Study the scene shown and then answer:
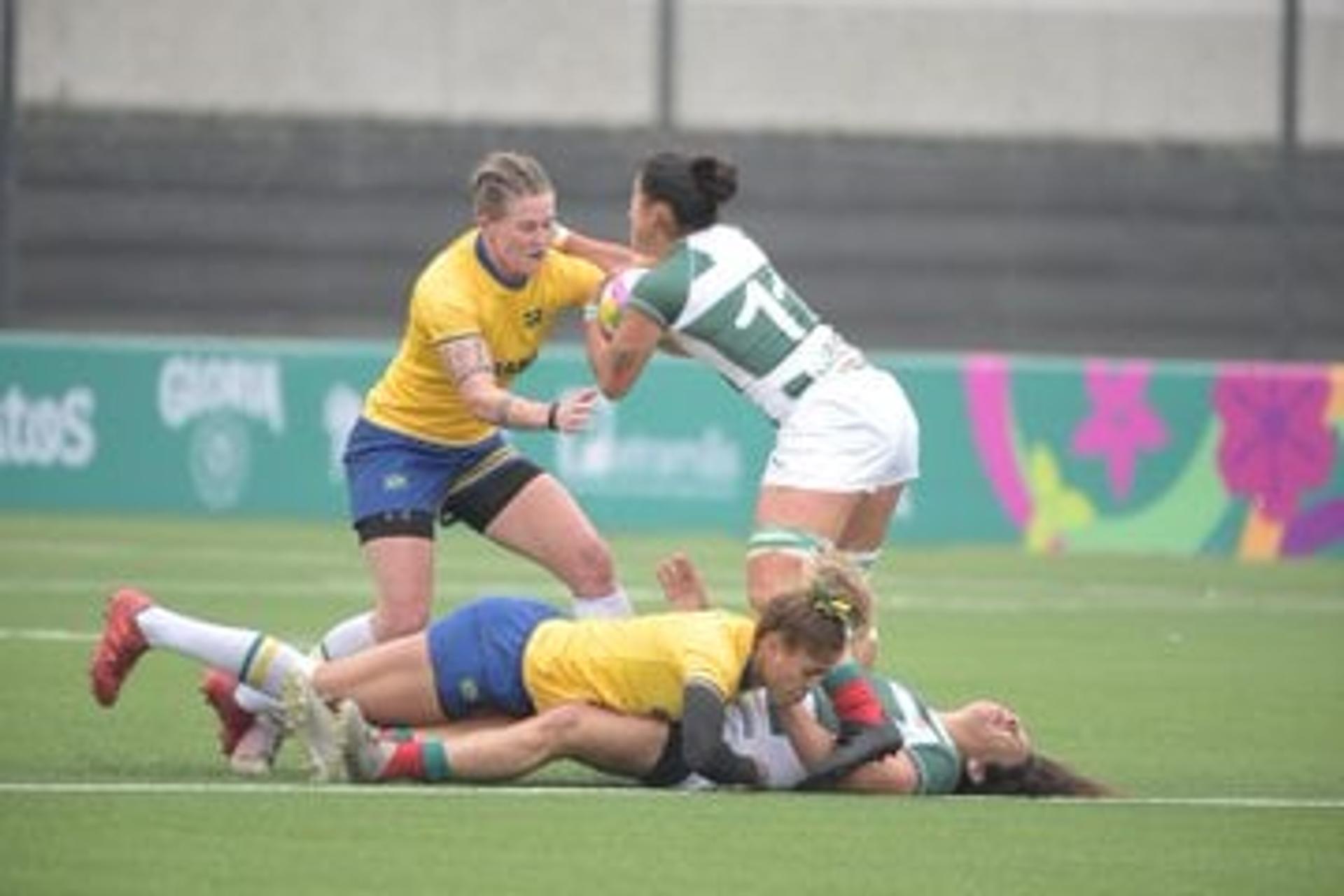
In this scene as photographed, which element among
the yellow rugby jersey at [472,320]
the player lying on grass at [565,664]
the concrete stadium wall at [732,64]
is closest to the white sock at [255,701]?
the player lying on grass at [565,664]

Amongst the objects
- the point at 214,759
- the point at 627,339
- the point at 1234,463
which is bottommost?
the point at 1234,463

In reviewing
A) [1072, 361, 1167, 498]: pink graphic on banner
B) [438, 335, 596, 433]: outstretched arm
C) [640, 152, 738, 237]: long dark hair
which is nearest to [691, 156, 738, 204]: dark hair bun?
[640, 152, 738, 237]: long dark hair

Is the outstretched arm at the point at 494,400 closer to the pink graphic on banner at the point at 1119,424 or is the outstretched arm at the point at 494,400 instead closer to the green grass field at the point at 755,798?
the green grass field at the point at 755,798

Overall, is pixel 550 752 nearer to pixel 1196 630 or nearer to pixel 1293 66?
pixel 1196 630

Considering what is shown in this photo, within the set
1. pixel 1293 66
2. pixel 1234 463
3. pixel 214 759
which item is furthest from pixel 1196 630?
pixel 1293 66

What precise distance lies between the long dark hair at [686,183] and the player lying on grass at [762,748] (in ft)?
4.13

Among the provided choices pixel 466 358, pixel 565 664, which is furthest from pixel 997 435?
pixel 565 664

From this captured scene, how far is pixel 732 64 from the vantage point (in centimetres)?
3047

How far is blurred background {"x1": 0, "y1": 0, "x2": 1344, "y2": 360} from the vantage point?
3003 centimetres

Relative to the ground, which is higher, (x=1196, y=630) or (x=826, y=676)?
(x=826, y=676)

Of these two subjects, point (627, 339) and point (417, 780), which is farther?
point (627, 339)

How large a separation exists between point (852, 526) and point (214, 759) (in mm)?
2274

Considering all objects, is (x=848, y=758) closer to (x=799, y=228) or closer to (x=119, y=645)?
(x=119, y=645)

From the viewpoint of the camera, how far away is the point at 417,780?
12.9 m
